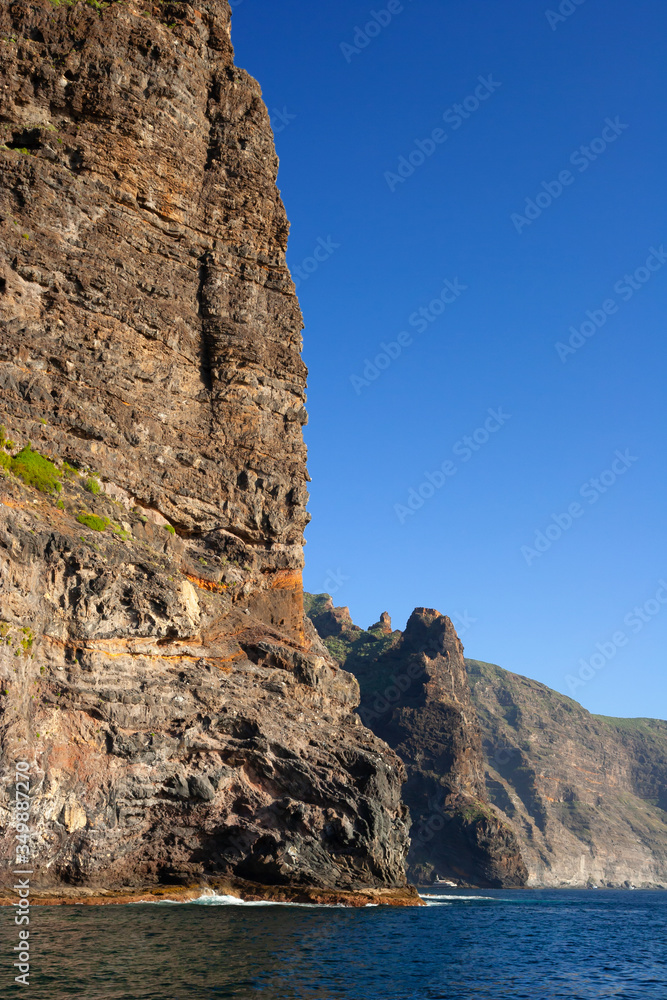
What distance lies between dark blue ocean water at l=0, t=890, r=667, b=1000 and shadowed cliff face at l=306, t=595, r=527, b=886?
93475 mm

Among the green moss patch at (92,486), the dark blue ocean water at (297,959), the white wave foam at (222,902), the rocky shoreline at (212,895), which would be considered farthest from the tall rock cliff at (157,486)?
the dark blue ocean water at (297,959)

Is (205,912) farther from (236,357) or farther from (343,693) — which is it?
(236,357)

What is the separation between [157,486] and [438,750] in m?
102

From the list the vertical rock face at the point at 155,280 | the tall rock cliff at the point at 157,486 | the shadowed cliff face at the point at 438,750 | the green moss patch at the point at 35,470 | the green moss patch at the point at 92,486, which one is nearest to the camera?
the tall rock cliff at the point at 157,486

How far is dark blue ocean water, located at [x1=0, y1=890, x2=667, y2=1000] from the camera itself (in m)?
17.8

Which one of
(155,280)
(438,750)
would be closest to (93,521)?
(155,280)

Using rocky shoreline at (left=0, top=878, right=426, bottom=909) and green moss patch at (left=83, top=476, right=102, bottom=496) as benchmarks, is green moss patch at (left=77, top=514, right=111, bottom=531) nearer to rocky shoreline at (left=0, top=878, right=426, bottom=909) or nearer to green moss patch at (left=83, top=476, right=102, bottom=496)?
green moss patch at (left=83, top=476, right=102, bottom=496)

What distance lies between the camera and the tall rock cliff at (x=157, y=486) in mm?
32000

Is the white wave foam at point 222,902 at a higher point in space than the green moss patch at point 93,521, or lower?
lower

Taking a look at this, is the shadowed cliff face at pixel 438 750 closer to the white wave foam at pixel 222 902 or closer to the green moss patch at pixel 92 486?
the white wave foam at pixel 222 902

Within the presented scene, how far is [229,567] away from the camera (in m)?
43.5

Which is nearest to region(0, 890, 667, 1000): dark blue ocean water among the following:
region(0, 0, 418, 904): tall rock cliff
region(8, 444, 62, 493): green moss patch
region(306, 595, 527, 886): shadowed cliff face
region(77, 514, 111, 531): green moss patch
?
region(0, 0, 418, 904): tall rock cliff

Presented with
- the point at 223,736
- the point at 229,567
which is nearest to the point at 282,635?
the point at 229,567

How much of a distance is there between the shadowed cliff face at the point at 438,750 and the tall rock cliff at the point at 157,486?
87.2 metres
